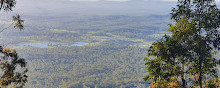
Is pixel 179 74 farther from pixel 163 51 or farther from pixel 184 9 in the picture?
pixel 184 9

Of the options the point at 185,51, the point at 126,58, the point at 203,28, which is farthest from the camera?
the point at 126,58

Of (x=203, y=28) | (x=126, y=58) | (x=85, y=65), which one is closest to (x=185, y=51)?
(x=203, y=28)

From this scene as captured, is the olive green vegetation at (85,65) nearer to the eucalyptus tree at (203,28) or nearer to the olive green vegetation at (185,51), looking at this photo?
the eucalyptus tree at (203,28)

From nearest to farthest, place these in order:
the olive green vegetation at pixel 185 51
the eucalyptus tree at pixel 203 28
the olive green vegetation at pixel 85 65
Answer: the olive green vegetation at pixel 185 51 → the eucalyptus tree at pixel 203 28 → the olive green vegetation at pixel 85 65

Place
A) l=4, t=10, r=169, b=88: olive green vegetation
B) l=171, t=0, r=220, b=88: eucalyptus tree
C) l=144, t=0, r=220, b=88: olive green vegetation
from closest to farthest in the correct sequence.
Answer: l=144, t=0, r=220, b=88: olive green vegetation → l=171, t=0, r=220, b=88: eucalyptus tree → l=4, t=10, r=169, b=88: olive green vegetation

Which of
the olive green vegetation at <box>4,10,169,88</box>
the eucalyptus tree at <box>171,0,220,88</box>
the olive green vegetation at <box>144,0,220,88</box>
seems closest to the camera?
the olive green vegetation at <box>144,0,220,88</box>

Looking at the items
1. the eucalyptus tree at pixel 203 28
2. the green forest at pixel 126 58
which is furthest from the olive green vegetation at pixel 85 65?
the eucalyptus tree at pixel 203 28

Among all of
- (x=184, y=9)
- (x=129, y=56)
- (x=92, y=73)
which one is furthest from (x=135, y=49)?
(x=184, y=9)

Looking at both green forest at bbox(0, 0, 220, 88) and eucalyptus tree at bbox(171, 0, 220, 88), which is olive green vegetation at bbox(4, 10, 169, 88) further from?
eucalyptus tree at bbox(171, 0, 220, 88)

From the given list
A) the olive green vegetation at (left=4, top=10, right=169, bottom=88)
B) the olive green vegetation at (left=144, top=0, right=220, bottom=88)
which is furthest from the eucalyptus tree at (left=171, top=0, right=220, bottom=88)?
the olive green vegetation at (left=4, top=10, right=169, bottom=88)

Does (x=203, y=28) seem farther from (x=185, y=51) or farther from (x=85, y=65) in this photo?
(x=85, y=65)

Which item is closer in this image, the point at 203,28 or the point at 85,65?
the point at 203,28
